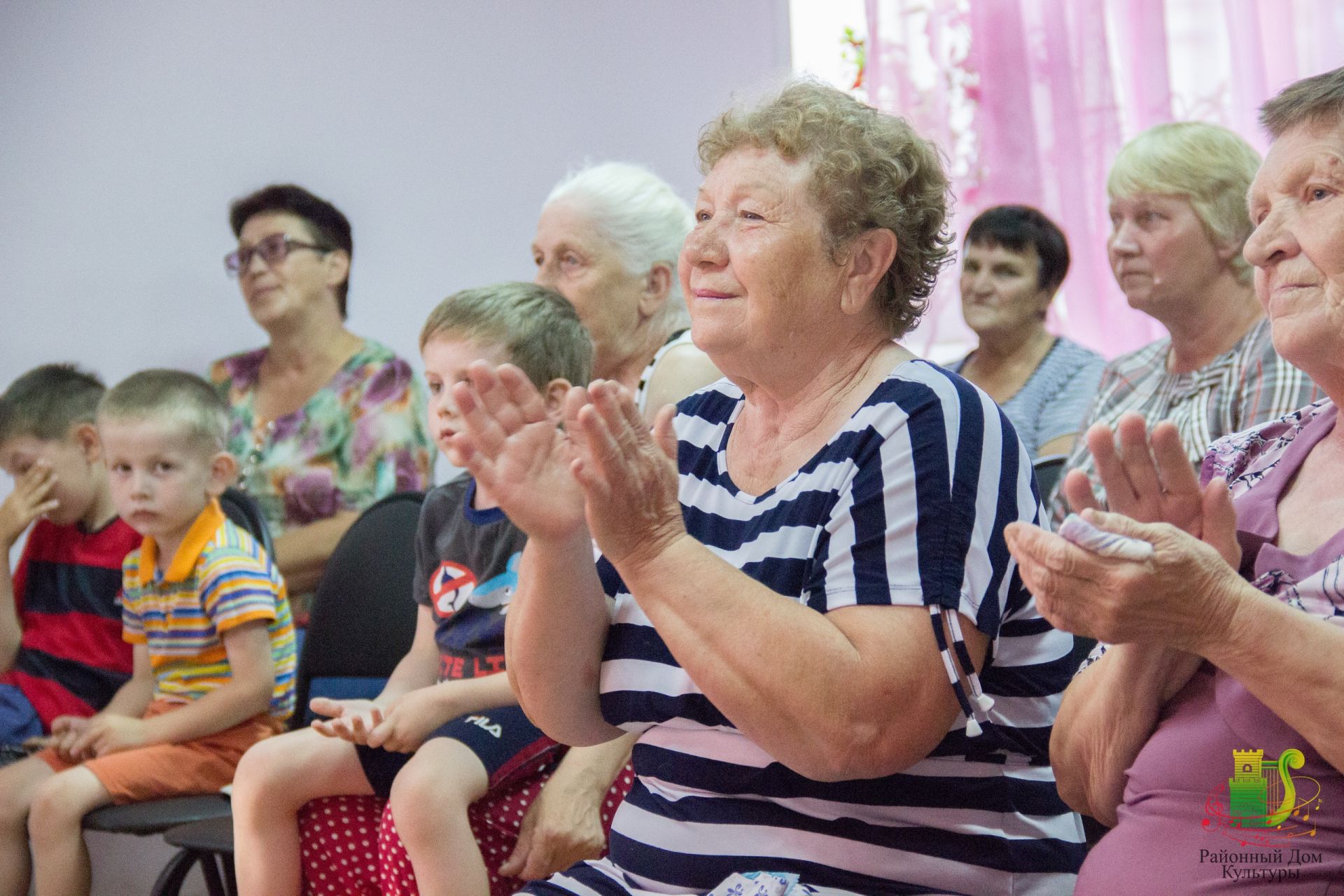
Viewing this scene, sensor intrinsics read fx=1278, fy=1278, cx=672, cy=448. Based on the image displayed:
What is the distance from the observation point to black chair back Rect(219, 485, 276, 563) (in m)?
2.81

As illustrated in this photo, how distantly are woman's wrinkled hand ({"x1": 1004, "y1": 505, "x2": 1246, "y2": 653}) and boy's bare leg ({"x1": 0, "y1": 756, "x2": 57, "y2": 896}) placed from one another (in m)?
2.23

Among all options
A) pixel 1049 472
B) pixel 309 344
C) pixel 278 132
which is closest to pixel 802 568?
pixel 1049 472

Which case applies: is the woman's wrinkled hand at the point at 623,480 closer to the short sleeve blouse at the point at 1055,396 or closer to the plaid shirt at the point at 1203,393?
the plaid shirt at the point at 1203,393

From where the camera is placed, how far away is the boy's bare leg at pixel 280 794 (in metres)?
1.89

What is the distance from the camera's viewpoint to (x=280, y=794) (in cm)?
189

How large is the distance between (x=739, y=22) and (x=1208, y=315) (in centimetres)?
196

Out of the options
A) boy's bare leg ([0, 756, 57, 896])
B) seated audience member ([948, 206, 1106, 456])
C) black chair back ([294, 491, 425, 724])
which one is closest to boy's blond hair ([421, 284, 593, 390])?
black chair back ([294, 491, 425, 724])

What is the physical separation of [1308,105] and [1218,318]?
1.44 meters

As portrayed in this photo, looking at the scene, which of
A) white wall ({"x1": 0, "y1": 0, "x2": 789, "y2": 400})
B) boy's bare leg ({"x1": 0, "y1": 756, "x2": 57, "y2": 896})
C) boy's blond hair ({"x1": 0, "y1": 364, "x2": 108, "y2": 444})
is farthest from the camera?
white wall ({"x1": 0, "y1": 0, "x2": 789, "y2": 400})

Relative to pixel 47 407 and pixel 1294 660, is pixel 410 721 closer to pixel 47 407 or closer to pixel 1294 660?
pixel 1294 660

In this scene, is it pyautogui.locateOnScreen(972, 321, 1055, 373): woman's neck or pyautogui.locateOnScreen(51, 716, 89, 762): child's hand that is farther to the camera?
pyautogui.locateOnScreen(972, 321, 1055, 373): woman's neck

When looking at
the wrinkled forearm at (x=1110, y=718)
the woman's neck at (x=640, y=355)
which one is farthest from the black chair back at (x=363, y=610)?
the wrinkled forearm at (x=1110, y=718)

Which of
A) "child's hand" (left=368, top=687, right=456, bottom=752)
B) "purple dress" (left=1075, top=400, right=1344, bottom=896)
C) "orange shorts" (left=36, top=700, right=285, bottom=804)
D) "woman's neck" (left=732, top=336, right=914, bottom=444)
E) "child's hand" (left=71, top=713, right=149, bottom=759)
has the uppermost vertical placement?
"woman's neck" (left=732, top=336, right=914, bottom=444)

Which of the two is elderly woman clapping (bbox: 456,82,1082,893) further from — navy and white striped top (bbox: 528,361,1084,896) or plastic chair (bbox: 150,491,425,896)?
plastic chair (bbox: 150,491,425,896)
